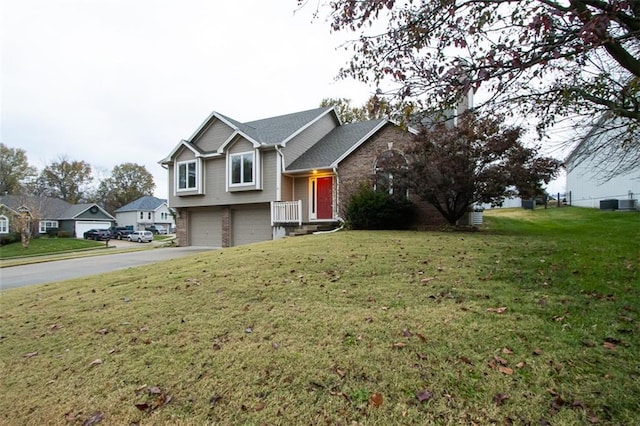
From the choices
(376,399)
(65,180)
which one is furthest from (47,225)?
(376,399)

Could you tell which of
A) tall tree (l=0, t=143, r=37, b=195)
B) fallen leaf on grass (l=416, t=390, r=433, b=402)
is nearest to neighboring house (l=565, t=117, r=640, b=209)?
fallen leaf on grass (l=416, t=390, r=433, b=402)

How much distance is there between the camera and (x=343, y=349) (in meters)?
3.36

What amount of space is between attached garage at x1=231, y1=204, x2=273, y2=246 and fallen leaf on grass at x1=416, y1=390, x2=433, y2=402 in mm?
14901

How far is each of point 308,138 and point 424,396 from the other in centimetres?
1714

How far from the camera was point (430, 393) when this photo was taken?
2654 mm

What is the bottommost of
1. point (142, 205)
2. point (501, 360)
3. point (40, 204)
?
point (501, 360)

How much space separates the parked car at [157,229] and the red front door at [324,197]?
4600cm

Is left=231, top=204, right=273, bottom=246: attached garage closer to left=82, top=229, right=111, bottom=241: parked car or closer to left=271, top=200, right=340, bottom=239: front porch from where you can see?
left=271, top=200, right=340, bottom=239: front porch

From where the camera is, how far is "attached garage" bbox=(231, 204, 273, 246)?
1759 cm

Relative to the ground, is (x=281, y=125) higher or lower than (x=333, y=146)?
higher

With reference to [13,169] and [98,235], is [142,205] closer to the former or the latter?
[98,235]

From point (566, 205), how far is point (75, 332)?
96.1 feet

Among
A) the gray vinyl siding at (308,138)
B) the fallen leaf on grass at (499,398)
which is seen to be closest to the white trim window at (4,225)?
the gray vinyl siding at (308,138)

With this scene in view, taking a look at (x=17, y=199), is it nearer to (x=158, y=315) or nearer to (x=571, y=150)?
(x=158, y=315)
